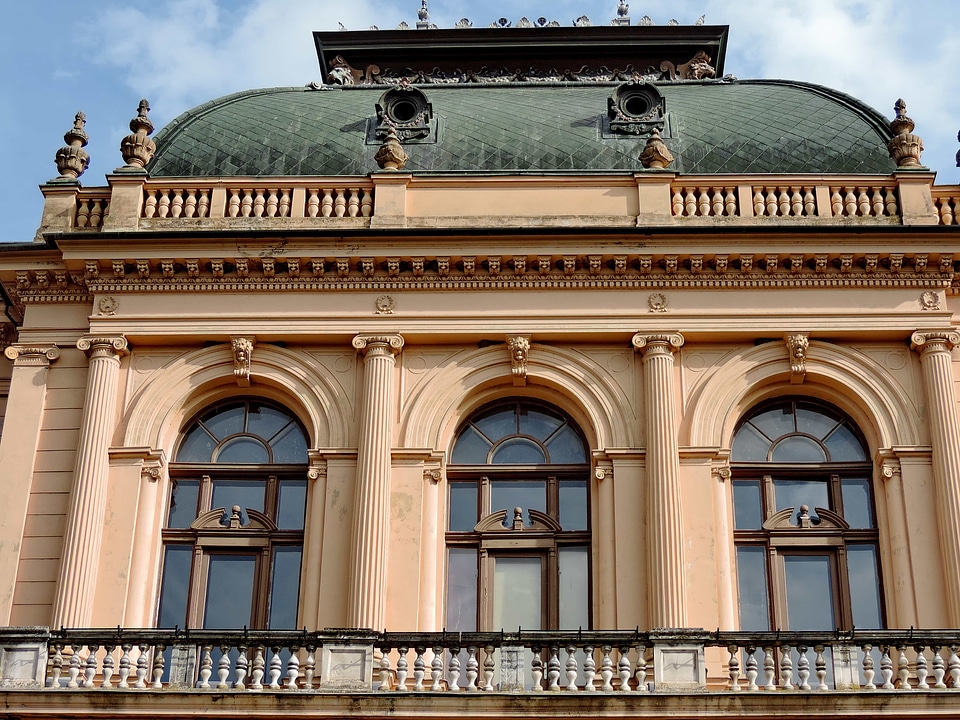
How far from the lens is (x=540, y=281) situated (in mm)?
24875

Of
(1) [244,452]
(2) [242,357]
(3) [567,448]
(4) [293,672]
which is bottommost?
(4) [293,672]

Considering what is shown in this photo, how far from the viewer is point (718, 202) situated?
25344 millimetres

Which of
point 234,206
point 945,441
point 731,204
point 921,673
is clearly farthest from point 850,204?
point 234,206

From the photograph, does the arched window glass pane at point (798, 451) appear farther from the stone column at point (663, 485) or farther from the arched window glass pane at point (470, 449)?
the arched window glass pane at point (470, 449)

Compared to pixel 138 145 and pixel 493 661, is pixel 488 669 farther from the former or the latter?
pixel 138 145

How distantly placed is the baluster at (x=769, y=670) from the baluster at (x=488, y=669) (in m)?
3.32

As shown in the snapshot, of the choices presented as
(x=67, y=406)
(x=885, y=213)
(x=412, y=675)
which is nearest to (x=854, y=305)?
(x=885, y=213)

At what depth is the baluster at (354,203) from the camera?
83.9 ft

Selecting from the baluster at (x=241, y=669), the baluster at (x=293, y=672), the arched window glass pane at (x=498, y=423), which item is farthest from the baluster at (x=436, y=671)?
the arched window glass pane at (x=498, y=423)

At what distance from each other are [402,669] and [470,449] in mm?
4552

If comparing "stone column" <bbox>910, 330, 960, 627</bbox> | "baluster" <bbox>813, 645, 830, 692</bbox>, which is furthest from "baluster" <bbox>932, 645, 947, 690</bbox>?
"stone column" <bbox>910, 330, 960, 627</bbox>

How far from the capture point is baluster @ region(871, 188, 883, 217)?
82.7ft

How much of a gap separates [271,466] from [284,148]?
587cm

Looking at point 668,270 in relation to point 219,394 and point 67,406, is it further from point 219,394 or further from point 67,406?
point 67,406
